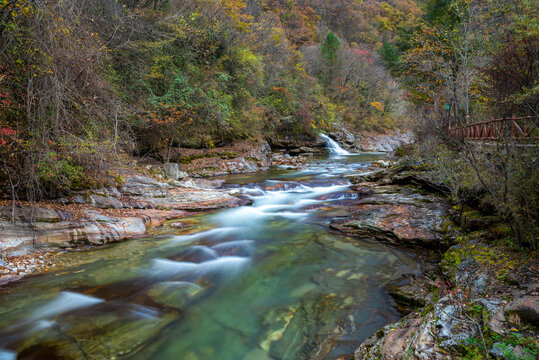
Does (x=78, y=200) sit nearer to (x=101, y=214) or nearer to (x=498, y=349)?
(x=101, y=214)

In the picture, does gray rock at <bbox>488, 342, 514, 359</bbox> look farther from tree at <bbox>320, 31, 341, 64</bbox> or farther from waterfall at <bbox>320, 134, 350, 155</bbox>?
tree at <bbox>320, 31, 341, 64</bbox>

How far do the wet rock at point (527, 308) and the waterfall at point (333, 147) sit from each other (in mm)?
23519

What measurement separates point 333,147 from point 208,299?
23.8 m

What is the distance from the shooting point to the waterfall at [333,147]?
1017 inches

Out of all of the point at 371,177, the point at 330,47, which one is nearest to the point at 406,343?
the point at 371,177

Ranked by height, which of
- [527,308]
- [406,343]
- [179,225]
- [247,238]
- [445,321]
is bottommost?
[247,238]

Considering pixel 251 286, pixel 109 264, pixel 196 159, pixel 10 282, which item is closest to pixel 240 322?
pixel 251 286

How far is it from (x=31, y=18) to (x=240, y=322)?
5.91m

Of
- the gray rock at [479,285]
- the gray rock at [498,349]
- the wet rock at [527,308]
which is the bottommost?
the gray rock at [479,285]

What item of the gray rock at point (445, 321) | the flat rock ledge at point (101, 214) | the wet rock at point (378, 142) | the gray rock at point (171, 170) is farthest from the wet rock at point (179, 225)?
the wet rock at point (378, 142)

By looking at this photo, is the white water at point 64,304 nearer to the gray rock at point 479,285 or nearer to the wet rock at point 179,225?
the wet rock at point 179,225

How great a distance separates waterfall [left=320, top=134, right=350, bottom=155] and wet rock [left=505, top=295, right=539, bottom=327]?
23.5 m

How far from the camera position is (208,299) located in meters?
4.26

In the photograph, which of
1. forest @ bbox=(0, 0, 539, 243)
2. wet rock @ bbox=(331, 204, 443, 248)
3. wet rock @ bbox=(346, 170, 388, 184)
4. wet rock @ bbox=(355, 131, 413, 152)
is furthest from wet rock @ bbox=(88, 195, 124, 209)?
wet rock @ bbox=(355, 131, 413, 152)
